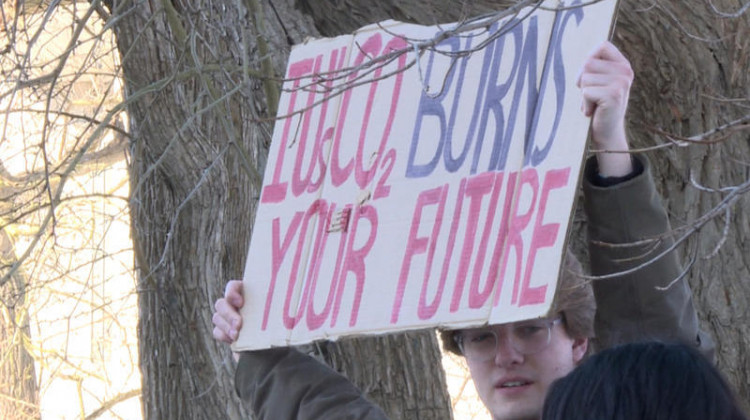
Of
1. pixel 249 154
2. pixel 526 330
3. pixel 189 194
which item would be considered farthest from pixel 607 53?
pixel 189 194

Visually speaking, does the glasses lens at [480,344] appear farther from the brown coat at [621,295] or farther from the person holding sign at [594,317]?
the brown coat at [621,295]

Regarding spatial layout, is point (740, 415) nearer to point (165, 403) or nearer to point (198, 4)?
point (198, 4)

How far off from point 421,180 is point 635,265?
0.48 m

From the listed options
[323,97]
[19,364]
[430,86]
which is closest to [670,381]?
[430,86]

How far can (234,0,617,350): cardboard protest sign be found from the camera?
249cm

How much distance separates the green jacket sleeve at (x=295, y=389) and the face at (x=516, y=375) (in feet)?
0.76

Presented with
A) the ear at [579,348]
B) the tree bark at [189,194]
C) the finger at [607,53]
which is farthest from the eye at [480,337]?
the tree bark at [189,194]

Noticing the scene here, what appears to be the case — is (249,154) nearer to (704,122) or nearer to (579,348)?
(704,122)

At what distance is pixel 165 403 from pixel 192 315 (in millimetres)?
362

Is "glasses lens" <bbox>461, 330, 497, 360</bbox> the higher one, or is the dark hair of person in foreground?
"glasses lens" <bbox>461, 330, 497, 360</bbox>

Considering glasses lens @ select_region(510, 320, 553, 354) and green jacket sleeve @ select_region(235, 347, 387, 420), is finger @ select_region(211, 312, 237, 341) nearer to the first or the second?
green jacket sleeve @ select_region(235, 347, 387, 420)

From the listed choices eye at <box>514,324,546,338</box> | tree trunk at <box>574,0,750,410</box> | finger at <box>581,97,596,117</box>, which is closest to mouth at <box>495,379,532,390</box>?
eye at <box>514,324,546,338</box>

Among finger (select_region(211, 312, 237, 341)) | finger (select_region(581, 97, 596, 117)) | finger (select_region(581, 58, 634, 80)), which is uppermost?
finger (select_region(581, 58, 634, 80))

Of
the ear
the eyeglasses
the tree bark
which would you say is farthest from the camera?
the tree bark
